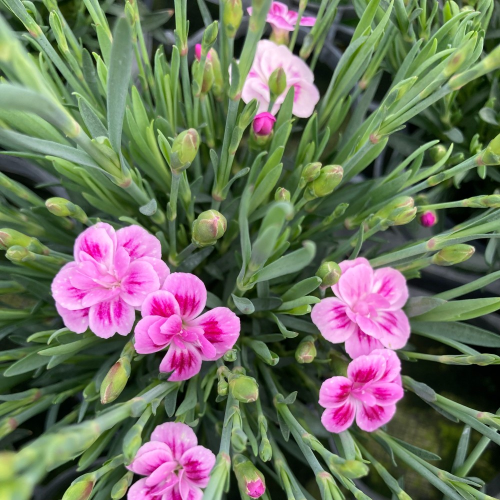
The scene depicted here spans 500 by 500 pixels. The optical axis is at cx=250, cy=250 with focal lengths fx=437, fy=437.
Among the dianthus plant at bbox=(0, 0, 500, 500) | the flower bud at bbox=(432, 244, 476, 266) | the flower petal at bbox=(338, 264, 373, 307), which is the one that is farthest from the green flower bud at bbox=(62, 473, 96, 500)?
the flower bud at bbox=(432, 244, 476, 266)

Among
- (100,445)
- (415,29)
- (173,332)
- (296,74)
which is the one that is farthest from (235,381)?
(415,29)

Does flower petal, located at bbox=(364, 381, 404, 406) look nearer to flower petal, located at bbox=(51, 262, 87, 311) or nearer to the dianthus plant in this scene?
the dianthus plant

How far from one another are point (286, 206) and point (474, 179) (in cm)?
73

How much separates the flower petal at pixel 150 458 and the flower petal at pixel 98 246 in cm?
19

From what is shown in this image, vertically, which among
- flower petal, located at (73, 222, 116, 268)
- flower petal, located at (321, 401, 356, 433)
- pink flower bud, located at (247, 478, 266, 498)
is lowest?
flower petal, located at (321, 401, 356, 433)

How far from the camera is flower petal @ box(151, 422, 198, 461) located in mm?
450

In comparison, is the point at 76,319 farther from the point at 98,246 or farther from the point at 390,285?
the point at 390,285

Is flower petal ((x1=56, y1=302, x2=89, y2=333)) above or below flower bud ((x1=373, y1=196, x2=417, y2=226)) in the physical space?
above

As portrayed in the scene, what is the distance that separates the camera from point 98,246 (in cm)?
46

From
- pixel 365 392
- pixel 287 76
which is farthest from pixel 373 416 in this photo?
pixel 287 76

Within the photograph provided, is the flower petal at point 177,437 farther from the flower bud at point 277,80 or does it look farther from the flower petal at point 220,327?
the flower bud at point 277,80

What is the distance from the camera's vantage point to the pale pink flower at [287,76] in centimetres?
66

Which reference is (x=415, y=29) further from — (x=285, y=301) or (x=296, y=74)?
(x=285, y=301)

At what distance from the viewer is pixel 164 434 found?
0.45m
